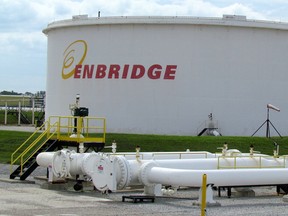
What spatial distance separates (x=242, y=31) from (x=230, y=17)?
896 millimetres

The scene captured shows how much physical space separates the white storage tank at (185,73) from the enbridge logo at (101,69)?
0.15 ft

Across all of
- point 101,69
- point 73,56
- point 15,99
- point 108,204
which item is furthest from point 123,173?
point 15,99

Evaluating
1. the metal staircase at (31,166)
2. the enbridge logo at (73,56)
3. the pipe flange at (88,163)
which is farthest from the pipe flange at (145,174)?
the enbridge logo at (73,56)

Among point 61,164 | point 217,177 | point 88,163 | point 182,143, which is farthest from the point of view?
point 182,143

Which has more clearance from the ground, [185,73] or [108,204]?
[185,73]

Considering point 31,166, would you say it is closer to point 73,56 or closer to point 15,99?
point 73,56

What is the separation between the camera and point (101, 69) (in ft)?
109

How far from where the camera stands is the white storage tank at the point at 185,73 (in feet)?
106

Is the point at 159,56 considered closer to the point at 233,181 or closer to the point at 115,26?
the point at 115,26

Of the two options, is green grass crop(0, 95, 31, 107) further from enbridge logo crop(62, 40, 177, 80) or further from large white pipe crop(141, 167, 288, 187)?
large white pipe crop(141, 167, 288, 187)

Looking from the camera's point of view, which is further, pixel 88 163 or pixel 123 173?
pixel 88 163

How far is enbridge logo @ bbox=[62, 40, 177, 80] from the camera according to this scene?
32281mm

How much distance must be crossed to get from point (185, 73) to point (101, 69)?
4.10 m

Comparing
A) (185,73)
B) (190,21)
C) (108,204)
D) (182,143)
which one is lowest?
(108,204)
